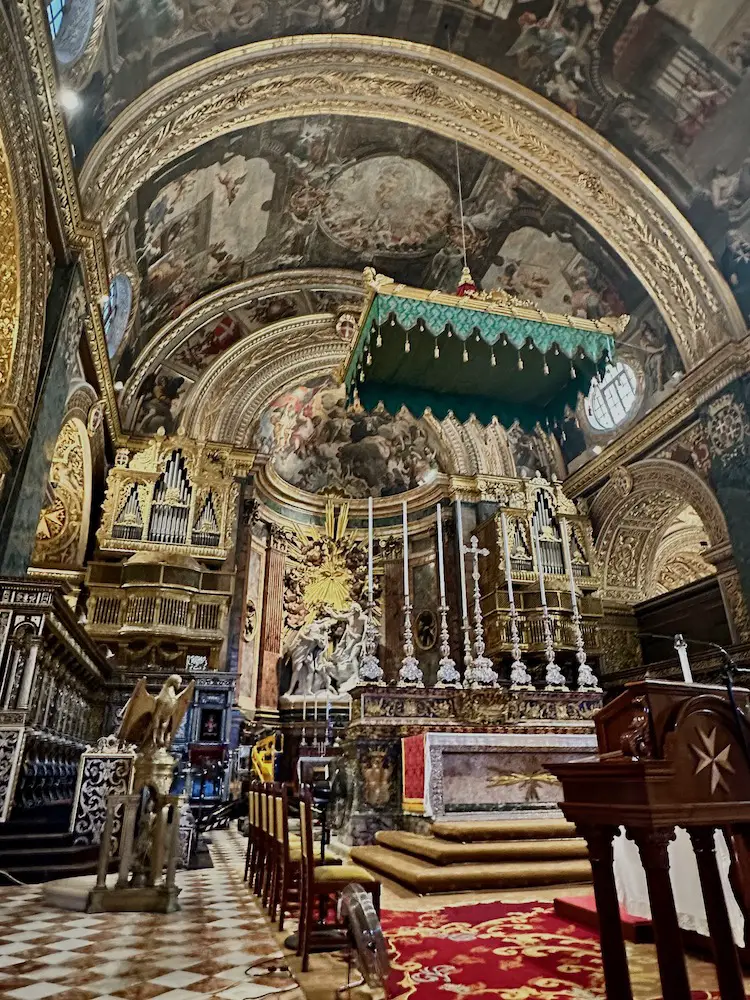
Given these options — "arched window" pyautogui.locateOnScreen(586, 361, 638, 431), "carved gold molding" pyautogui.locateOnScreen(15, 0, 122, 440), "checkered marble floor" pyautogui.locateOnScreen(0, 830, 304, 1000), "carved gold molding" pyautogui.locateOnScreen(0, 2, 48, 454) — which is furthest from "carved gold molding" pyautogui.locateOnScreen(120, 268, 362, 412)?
"checkered marble floor" pyautogui.locateOnScreen(0, 830, 304, 1000)

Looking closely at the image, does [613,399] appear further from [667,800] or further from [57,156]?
[667,800]

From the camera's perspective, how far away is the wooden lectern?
1.66 meters

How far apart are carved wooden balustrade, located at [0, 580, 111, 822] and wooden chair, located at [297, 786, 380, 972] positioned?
10.1 ft

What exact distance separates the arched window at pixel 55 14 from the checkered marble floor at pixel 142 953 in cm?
736

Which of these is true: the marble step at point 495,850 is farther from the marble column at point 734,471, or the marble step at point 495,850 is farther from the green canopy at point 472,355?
the marble column at point 734,471

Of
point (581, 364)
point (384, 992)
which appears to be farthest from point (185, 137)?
point (384, 992)

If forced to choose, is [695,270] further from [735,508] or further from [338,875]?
[338,875]

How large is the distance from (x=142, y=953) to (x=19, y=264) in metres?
6.23

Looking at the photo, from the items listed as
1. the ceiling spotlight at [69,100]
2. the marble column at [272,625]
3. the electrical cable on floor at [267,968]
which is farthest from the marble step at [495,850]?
the marble column at [272,625]

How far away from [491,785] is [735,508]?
595 cm

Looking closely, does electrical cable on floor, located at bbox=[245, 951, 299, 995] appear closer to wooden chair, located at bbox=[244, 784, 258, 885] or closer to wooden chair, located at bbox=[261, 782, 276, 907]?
wooden chair, located at bbox=[261, 782, 276, 907]

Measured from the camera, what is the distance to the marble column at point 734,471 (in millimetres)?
8992

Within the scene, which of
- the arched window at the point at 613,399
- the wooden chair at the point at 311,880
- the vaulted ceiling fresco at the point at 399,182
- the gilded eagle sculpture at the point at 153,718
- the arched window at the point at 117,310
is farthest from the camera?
the arched window at the point at 613,399

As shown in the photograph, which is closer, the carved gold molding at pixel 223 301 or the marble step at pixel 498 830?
the marble step at pixel 498 830
